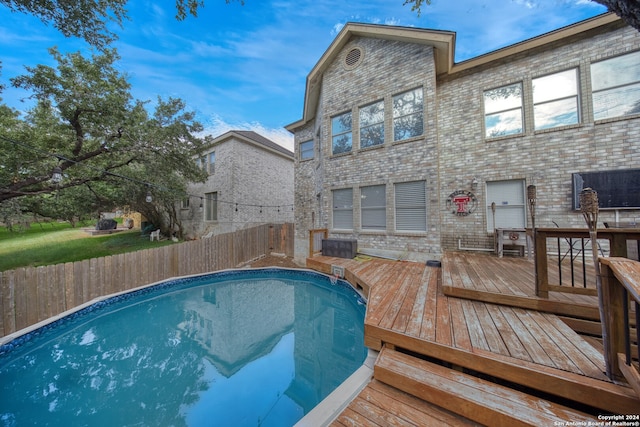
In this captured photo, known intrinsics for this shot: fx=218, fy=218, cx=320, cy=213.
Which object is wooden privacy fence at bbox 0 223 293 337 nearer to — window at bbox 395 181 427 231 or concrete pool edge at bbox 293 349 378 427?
concrete pool edge at bbox 293 349 378 427

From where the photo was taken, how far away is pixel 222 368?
12.4 ft

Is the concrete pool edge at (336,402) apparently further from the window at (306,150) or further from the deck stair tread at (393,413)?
the window at (306,150)

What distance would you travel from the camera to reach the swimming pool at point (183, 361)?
288cm

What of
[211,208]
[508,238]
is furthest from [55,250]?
[508,238]

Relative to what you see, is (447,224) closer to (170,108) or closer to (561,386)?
(561,386)

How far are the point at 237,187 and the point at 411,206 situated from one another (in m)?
9.60

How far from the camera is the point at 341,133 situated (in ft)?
28.0

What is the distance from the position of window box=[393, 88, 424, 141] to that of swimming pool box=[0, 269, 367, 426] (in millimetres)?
5398

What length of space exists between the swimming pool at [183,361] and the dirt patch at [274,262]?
2903mm

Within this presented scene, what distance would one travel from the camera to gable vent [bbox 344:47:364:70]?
8.10 meters

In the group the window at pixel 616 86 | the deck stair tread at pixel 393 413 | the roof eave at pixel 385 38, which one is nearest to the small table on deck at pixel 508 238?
the window at pixel 616 86

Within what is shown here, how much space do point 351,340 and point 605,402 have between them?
10.4ft

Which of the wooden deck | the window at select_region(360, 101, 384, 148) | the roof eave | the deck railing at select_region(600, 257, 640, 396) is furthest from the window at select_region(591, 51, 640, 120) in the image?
the deck railing at select_region(600, 257, 640, 396)

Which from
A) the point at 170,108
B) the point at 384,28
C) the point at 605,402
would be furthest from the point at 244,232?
the point at 605,402
